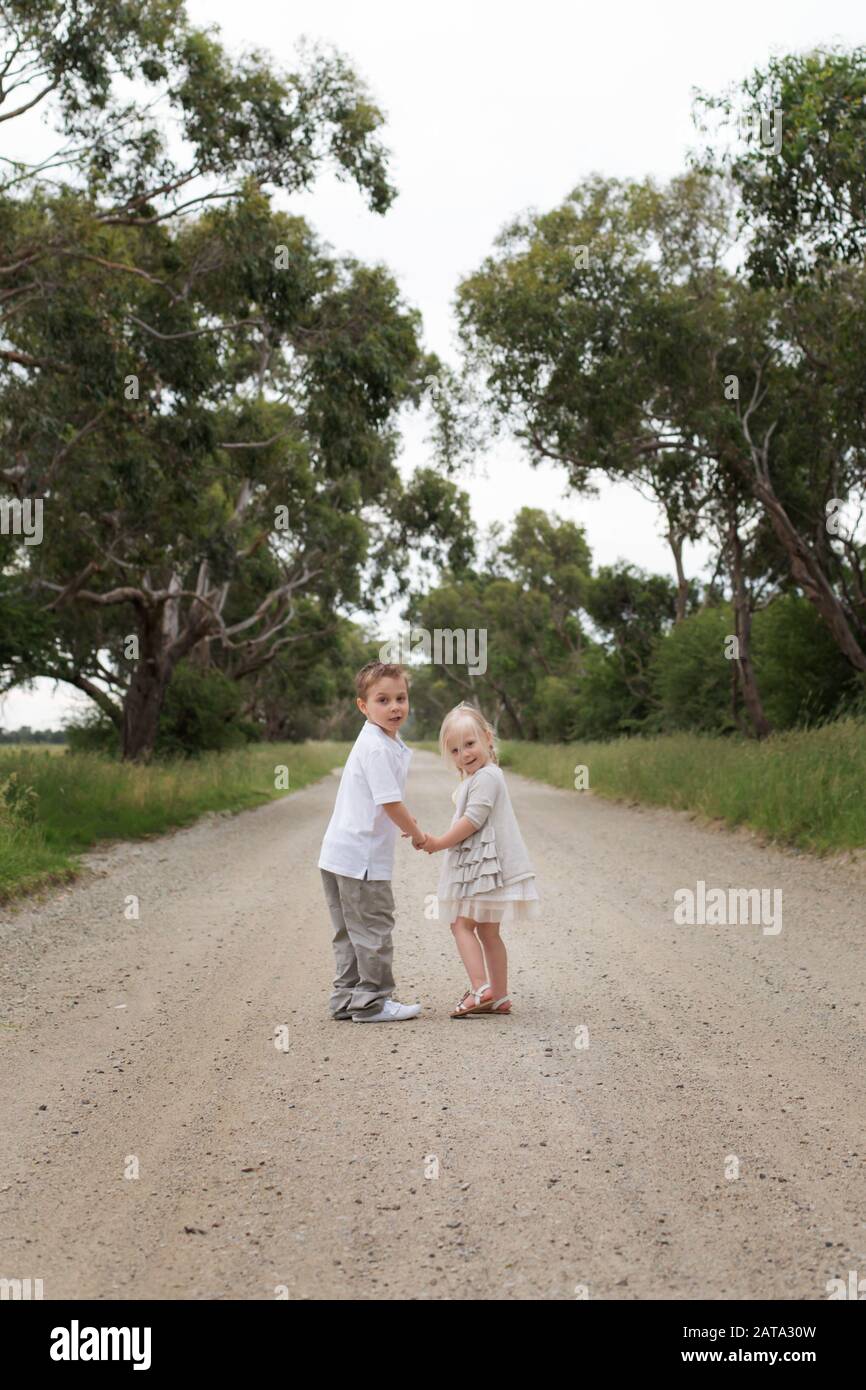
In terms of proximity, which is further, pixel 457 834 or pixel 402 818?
pixel 457 834

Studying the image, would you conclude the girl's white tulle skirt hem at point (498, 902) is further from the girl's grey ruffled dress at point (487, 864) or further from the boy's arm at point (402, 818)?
the boy's arm at point (402, 818)

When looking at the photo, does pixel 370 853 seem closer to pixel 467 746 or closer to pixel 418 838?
pixel 418 838

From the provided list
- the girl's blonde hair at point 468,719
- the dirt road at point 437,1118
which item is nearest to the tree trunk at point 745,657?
the dirt road at point 437,1118

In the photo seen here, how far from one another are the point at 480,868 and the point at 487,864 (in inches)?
1.5

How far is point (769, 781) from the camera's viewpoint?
48.8ft

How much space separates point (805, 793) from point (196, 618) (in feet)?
50.4

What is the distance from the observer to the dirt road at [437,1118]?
3.07 metres

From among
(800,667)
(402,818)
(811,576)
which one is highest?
(811,576)

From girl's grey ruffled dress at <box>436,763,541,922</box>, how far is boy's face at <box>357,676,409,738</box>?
1.40ft

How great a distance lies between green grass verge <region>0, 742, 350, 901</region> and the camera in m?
10.9

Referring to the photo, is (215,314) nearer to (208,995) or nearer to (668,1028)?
(208,995)

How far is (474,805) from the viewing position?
5738 millimetres

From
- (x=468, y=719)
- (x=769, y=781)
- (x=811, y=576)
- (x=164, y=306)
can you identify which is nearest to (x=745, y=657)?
(x=811, y=576)

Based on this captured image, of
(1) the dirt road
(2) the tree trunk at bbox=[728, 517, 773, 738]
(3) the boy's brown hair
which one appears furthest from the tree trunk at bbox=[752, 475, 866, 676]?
(3) the boy's brown hair
